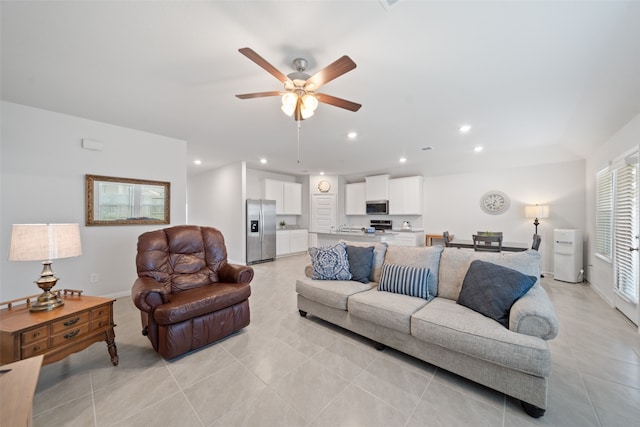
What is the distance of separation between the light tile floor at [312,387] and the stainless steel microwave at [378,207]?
4425mm

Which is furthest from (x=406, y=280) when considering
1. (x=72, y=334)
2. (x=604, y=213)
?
(x=604, y=213)

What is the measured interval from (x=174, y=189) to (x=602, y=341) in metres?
5.98

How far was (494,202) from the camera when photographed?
5.30 metres

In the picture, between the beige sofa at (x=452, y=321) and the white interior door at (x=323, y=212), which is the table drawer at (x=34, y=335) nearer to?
the beige sofa at (x=452, y=321)

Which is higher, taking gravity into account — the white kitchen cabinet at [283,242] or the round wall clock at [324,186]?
the round wall clock at [324,186]

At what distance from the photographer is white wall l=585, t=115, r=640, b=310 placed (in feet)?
9.19

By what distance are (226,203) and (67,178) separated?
3.35 meters

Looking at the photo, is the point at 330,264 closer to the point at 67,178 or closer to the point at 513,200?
the point at 67,178

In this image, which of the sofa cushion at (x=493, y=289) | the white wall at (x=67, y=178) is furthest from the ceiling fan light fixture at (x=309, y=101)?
the white wall at (x=67, y=178)

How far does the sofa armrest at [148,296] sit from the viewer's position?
2014mm

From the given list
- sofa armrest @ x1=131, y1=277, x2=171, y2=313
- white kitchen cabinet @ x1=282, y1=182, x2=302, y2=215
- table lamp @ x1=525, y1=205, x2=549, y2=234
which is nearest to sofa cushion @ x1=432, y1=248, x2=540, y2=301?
sofa armrest @ x1=131, y1=277, x2=171, y2=313

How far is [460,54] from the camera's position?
196 centimetres

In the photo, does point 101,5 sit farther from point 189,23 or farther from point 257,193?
point 257,193

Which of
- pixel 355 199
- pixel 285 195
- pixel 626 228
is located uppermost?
pixel 285 195
